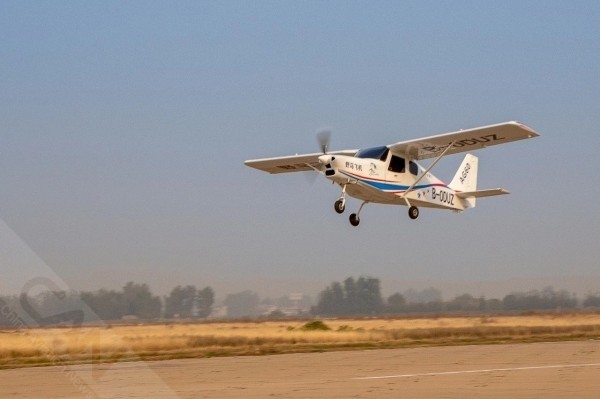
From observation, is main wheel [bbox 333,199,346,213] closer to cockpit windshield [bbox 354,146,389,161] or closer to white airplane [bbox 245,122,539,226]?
white airplane [bbox 245,122,539,226]

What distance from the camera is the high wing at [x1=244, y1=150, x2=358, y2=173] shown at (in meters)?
35.2

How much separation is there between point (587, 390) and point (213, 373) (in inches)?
336

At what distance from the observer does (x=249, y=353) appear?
27.1 metres

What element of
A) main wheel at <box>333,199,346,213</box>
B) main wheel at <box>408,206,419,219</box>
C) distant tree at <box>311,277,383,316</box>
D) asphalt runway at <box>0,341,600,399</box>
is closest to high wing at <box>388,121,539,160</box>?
main wheel at <box>408,206,419,219</box>

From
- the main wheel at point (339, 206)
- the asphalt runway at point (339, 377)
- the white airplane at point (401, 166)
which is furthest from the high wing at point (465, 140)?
the asphalt runway at point (339, 377)

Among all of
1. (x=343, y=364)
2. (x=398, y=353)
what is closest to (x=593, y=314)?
(x=398, y=353)

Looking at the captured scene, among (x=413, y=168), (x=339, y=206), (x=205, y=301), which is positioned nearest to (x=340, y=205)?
(x=339, y=206)

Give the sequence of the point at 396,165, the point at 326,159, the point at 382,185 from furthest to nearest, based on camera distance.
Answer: the point at 396,165, the point at 382,185, the point at 326,159

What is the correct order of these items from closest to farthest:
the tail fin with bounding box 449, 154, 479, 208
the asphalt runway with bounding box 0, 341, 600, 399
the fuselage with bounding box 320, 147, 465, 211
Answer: the asphalt runway with bounding box 0, 341, 600, 399, the fuselage with bounding box 320, 147, 465, 211, the tail fin with bounding box 449, 154, 479, 208

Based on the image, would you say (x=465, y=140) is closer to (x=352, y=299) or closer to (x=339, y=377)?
(x=339, y=377)

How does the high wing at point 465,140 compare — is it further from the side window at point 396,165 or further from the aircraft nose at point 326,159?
the aircraft nose at point 326,159

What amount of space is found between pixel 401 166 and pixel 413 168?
0.85 meters

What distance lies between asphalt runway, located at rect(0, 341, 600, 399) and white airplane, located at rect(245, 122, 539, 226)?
6.75 meters

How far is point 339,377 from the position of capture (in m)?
18.9
